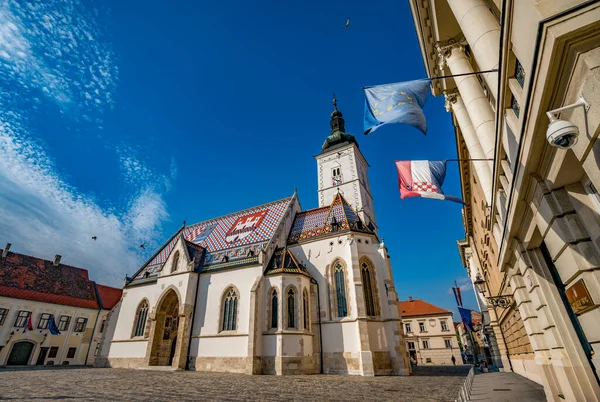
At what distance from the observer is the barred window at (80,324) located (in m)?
31.6

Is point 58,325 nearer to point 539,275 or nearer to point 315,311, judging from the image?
point 315,311

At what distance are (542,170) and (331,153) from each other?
31241 millimetres

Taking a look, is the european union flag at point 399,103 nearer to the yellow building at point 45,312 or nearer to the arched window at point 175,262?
the arched window at point 175,262

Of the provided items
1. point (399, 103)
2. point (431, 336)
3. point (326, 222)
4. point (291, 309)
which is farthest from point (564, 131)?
point (431, 336)

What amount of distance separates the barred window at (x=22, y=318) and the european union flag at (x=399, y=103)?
38.0 meters

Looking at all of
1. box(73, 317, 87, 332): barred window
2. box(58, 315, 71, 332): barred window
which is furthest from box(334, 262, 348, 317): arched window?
box(58, 315, 71, 332): barred window

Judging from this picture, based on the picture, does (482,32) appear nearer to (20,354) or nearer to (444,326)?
(20,354)

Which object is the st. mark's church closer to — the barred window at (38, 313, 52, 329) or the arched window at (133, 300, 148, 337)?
the arched window at (133, 300, 148, 337)

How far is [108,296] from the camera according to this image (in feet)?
122

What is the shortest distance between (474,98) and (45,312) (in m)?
40.8

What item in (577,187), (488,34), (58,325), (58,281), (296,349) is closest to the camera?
(577,187)

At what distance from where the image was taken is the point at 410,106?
689cm

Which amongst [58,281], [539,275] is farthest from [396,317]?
[58,281]

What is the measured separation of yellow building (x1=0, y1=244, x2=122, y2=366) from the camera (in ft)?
89.5
